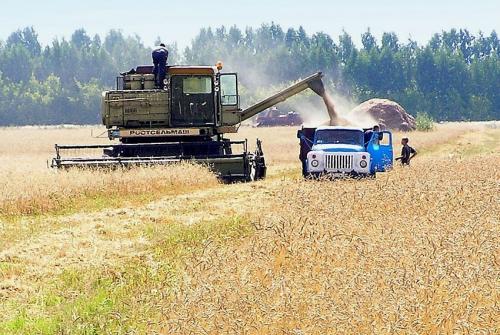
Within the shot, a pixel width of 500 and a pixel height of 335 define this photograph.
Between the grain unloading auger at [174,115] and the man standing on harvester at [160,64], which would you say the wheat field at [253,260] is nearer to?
the grain unloading auger at [174,115]

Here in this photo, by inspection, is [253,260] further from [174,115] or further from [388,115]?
[388,115]

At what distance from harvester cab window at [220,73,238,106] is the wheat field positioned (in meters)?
6.08

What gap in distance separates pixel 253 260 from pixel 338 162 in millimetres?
13614

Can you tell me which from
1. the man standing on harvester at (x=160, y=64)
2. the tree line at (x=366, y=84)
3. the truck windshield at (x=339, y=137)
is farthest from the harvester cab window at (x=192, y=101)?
the tree line at (x=366, y=84)

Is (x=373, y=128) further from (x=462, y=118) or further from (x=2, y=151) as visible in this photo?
(x=462, y=118)

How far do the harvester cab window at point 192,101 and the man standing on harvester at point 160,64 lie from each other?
474mm

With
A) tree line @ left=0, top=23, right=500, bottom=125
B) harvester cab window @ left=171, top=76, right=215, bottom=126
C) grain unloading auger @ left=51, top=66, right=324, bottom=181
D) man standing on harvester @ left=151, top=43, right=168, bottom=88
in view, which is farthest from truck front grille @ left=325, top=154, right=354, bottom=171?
tree line @ left=0, top=23, right=500, bottom=125

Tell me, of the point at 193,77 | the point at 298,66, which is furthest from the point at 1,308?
the point at 298,66

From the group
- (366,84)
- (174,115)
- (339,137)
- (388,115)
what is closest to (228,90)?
(174,115)

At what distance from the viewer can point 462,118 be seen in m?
132

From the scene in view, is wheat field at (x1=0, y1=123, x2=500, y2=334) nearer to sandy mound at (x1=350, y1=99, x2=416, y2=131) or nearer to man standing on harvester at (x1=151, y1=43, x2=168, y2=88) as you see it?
man standing on harvester at (x1=151, y1=43, x2=168, y2=88)

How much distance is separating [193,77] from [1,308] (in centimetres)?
1575

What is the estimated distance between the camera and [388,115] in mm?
63906

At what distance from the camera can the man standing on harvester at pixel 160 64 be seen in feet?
77.4
